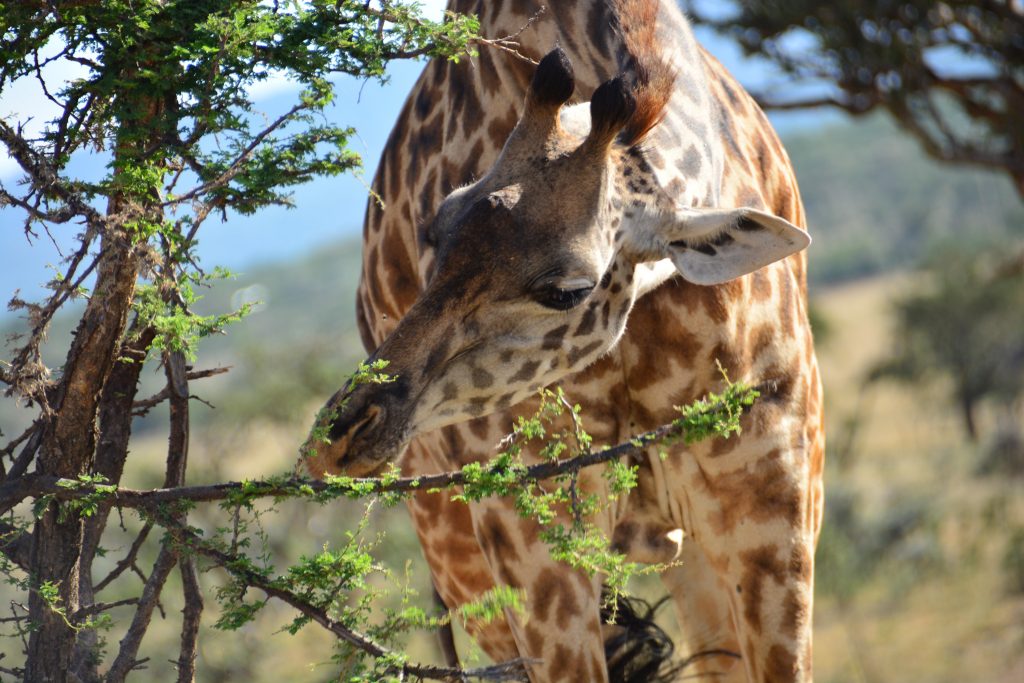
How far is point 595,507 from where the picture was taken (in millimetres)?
2750

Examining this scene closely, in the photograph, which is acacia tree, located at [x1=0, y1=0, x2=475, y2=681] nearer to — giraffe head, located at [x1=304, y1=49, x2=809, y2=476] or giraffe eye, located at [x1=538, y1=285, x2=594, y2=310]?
giraffe head, located at [x1=304, y1=49, x2=809, y2=476]

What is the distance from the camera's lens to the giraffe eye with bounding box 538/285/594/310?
306cm

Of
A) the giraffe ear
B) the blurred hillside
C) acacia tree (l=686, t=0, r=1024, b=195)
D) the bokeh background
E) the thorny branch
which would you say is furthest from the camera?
the blurred hillside

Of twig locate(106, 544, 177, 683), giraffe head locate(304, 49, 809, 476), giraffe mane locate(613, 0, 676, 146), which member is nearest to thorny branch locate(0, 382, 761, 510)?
giraffe head locate(304, 49, 809, 476)

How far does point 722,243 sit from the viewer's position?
3.25m

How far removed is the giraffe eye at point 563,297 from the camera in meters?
3.06

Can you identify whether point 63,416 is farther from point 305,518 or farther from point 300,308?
point 300,308

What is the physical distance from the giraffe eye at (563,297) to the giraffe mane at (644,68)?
1.56 ft

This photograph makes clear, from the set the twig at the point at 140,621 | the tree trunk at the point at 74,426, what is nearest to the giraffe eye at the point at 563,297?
the tree trunk at the point at 74,426

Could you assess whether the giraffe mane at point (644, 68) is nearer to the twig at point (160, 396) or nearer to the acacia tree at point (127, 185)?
the acacia tree at point (127, 185)

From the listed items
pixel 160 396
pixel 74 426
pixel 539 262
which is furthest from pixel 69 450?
pixel 539 262

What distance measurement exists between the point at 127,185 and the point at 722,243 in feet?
4.94

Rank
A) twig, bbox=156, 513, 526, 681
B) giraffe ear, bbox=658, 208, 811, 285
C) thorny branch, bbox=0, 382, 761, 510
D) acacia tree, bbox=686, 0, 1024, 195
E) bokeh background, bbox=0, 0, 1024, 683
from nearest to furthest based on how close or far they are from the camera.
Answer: thorny branch, bbox=0, 382, 761, 510
twig, bbox=156, 513, 526, 681
giraffe ear, bbox=658, 208, 811, 285
acacia tree, bbox=686, 0, 1024, 195
bokeh background, bbox=0, 0, 1024, 683

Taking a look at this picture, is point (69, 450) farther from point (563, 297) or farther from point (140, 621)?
point (563, 297)
